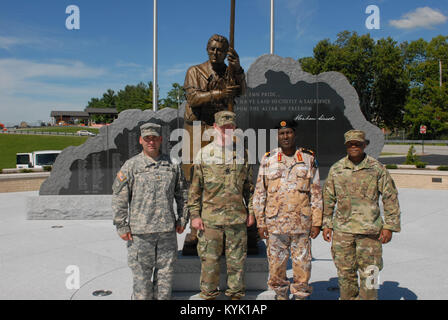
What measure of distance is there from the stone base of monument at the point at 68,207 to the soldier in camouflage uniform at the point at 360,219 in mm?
5457

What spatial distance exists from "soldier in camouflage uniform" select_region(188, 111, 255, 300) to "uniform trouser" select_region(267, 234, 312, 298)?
244 millimetres

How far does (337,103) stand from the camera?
25.7 ft

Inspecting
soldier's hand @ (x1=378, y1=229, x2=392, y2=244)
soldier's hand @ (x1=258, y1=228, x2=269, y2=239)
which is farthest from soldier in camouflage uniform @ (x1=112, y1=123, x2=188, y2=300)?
soldier's hand @ (x1=378, y1=229, x2=392, y2=244)

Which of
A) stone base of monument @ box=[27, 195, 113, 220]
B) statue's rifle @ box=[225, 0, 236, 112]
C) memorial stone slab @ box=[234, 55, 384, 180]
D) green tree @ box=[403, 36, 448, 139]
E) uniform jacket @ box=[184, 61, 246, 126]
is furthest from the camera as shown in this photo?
green tree @ box=[403, 36, 448, 139]

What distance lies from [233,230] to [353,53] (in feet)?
81.6

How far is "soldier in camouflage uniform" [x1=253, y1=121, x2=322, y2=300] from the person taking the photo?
272 centimetres

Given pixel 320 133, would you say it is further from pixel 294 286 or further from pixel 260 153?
pixel 294 286

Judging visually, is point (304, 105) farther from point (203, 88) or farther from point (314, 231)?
point (314, 231)

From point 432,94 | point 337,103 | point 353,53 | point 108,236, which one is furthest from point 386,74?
point 108,236

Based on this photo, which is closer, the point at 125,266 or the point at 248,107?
the point at 125,266

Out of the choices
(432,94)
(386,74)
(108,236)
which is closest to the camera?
(108,236)

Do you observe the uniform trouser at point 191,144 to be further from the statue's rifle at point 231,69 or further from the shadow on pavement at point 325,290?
the shadow on pavement at point 325,290

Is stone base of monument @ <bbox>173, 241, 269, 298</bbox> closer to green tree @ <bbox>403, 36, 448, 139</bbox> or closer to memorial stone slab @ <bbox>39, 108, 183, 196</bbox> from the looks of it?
memorial stone slab @ <bbox>39, 108, 183, 196</bbox>

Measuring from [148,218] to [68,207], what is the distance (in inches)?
203
